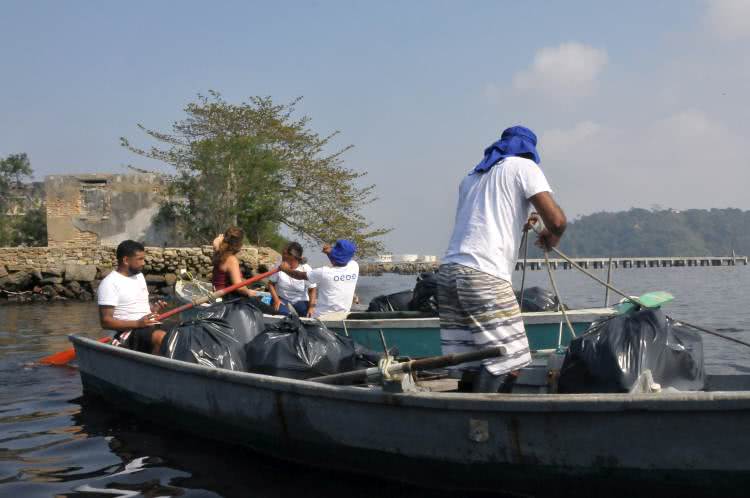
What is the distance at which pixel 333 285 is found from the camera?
9.74m

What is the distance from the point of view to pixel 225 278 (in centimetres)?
918

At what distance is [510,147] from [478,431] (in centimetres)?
161

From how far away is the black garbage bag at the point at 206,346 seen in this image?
6.57 meters

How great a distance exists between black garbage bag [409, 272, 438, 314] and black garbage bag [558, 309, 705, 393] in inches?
194

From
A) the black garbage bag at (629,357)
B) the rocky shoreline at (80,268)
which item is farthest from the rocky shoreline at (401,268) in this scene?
the black garbage bag at (629,357)

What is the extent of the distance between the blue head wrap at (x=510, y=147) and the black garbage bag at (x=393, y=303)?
622 centimetres

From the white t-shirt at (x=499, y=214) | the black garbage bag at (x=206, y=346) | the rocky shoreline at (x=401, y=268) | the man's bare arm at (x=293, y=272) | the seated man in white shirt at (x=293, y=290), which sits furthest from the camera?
the rocky shoreline at (x=401, y=268)

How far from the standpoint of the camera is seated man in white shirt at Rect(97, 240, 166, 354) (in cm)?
733

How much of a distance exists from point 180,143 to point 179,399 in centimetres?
3090

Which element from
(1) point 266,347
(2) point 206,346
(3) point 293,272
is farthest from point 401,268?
(1) point 266,347

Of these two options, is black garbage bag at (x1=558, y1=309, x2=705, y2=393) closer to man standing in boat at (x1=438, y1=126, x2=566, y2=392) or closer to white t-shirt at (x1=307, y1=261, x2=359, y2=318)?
man standing in boat at (x1=438, y1=126, x2=566, y2=392)

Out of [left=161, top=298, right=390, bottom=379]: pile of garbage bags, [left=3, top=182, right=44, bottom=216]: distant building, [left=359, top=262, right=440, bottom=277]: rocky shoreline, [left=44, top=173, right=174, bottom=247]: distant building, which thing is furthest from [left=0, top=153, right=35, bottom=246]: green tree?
[left=161, top=298, right=390, bottom=379]: pile of garbage bags

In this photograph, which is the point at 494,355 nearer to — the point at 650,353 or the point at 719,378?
the point at 650,353

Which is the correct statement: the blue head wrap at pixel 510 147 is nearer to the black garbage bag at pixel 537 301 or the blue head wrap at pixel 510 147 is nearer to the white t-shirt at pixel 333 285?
the white t-shirt at pixel 333 285
